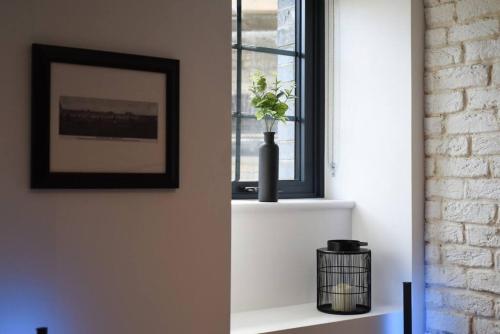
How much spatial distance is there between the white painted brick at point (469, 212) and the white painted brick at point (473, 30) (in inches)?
27.6

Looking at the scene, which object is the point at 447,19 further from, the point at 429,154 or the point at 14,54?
the point at 14,54

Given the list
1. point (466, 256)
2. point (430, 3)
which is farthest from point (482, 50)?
point (466, 256)

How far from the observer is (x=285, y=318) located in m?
2.85

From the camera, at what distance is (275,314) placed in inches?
115

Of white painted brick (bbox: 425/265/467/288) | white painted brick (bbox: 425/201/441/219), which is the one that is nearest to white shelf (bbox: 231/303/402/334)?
white painted brick (bbox: 425/265/467/288)

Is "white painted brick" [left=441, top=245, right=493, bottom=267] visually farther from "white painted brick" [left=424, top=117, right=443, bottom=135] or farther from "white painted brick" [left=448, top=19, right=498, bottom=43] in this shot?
"white painted brick" [left=448, top=19, right=498, bottom=43]

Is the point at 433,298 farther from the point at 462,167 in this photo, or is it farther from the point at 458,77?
the point at 458,77

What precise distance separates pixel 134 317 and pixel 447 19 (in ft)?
5.99

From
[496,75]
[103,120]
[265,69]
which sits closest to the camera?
[103,120]

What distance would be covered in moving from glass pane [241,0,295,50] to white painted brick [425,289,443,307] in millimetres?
1377

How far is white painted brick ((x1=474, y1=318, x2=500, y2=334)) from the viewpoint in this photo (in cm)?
278

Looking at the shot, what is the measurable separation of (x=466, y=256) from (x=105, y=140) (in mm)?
1607

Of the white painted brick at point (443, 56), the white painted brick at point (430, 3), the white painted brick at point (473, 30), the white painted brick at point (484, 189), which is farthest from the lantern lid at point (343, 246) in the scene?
the white painted brick at point (430, 3)

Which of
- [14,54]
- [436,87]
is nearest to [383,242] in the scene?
[436,87]
